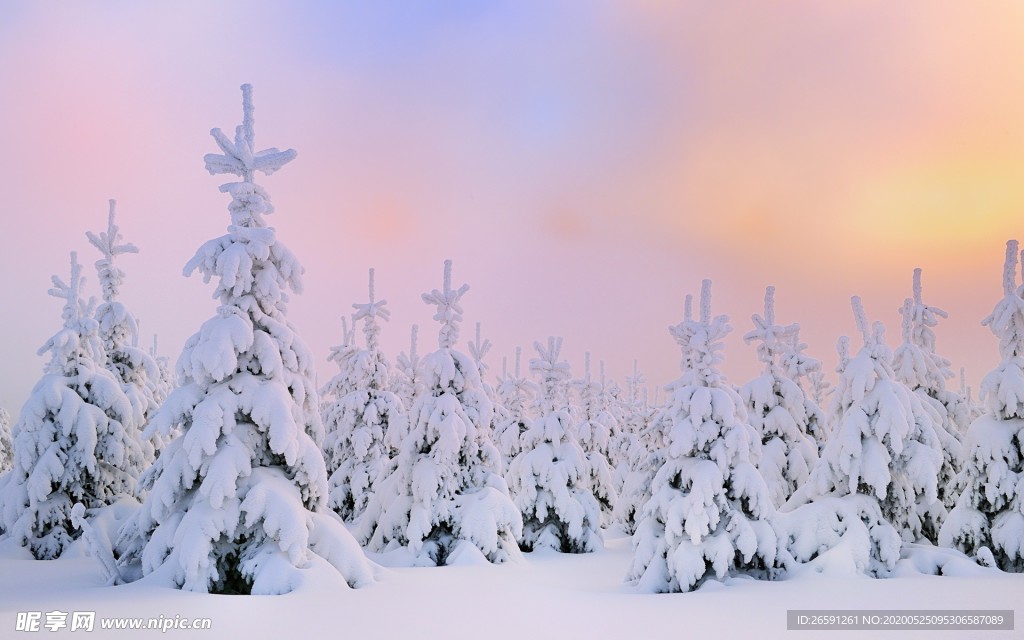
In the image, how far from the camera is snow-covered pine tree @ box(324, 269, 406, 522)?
29.9 metres

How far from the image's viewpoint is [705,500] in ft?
52.7

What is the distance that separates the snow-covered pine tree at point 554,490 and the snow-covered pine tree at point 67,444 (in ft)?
44.1

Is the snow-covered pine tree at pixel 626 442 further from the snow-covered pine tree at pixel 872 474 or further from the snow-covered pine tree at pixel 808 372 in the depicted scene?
the snow-covered pine tree at pixel 872 474

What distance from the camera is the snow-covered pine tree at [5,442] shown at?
161ft

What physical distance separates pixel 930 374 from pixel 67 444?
91.4ft

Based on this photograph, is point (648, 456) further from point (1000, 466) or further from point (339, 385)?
point (339, 385)

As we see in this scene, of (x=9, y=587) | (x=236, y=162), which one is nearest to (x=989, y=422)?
(x=236, y=162)

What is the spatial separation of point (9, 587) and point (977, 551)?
2200 cm

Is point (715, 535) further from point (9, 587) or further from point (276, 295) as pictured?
point (9, 587)

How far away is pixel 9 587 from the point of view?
571 inches

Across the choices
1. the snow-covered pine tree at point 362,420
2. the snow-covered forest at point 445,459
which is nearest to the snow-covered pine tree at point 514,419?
the snow-covered forest at point 445,459

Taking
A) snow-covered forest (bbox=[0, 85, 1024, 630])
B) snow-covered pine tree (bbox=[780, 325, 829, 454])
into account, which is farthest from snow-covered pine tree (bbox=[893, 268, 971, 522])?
snow-covered pine tree (bbox=[780, 325, 829, 454])

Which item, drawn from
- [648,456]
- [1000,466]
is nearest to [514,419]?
[648,456]

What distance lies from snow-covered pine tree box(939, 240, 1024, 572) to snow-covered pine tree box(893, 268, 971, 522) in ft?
11.1
